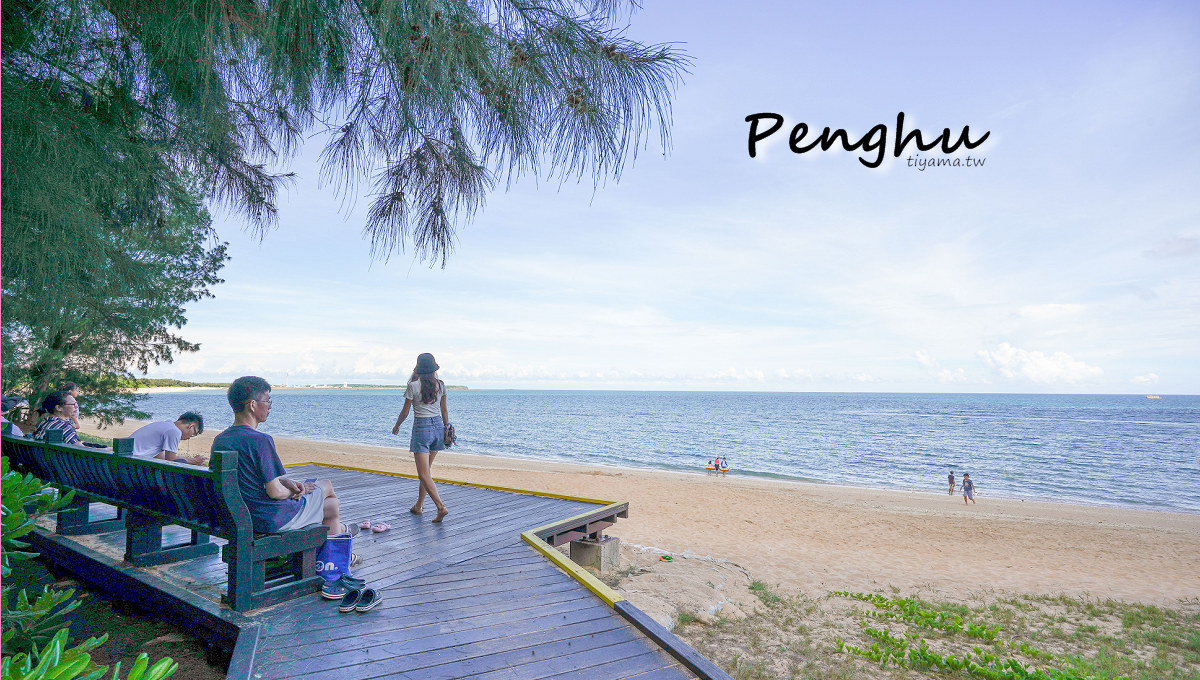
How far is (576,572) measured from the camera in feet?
14.6

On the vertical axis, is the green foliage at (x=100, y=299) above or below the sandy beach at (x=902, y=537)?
above

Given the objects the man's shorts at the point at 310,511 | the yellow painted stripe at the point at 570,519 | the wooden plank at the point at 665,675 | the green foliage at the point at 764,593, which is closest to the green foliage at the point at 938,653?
the green foliage at the point at 764,593

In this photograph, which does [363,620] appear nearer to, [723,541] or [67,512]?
[67,512]

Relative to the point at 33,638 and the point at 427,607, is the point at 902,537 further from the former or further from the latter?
the point at 33,638

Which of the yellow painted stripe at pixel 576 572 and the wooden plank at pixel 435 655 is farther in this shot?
the yellow painted stripe at pixel 576 572

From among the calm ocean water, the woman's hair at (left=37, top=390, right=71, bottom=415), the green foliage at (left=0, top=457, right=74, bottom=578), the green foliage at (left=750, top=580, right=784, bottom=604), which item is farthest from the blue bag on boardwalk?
the calm ocean water

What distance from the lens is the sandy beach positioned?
977 cm

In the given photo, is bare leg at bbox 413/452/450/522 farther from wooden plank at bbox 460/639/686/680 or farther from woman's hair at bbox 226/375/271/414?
wooden plank at bbox 460/639/686/680

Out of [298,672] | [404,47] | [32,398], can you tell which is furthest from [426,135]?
[32,398]

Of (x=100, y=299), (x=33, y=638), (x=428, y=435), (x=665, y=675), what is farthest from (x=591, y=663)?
(x=100, y=299)

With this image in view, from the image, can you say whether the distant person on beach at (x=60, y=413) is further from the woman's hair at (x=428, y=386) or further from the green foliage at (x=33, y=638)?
the green foliage at (x=33, y=638)

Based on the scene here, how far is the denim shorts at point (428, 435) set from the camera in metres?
5.48

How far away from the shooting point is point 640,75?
270cm

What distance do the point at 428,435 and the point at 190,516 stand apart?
82.4 inches
